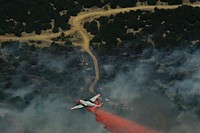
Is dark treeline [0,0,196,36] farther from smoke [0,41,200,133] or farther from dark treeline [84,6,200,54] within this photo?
smoke [0,41,200,133]

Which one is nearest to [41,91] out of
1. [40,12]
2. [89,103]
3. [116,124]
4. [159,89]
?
[89,103]

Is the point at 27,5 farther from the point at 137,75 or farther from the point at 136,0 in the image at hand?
the point at 137,75

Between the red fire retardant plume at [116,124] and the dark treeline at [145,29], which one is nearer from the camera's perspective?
the red fire retardant plume at [116,124]

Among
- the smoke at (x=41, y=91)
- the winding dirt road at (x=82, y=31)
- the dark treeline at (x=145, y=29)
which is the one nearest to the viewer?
the smoke at (x=41, y=91)

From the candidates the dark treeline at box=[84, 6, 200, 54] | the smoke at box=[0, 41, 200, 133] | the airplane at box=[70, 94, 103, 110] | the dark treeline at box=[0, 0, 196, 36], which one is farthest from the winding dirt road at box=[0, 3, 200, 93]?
the airplane at box=[70, 94, 103, 110]

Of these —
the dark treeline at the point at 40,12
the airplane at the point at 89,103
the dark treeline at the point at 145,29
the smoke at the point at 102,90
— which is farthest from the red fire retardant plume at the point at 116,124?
the dark treeline at the point at 40,12

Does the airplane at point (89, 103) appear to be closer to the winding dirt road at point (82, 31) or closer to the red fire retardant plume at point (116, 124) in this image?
the red fire retardant plume at point (116, 124)
